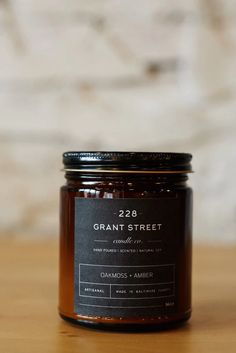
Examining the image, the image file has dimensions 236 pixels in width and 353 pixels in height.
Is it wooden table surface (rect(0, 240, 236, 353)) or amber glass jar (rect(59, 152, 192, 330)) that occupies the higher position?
amber glass jar (rect(59, 152, 192, 330))

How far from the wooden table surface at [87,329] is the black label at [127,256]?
33 millimetres

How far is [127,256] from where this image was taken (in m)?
0.75

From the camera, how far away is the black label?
0.75 m

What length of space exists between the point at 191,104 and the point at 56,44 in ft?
1.17

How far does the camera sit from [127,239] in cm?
74

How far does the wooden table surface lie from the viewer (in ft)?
2.31

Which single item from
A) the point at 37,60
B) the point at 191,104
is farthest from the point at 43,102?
the point at 191,104

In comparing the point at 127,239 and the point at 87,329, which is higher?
the point at 127,239

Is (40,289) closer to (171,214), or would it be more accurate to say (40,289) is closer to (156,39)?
(171,214)

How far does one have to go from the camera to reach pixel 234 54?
5.24 ft

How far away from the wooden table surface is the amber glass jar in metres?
0.03

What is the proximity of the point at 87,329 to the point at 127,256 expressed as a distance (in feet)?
0.33

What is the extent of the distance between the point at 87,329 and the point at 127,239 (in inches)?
4.6

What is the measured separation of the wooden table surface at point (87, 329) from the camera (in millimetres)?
705
